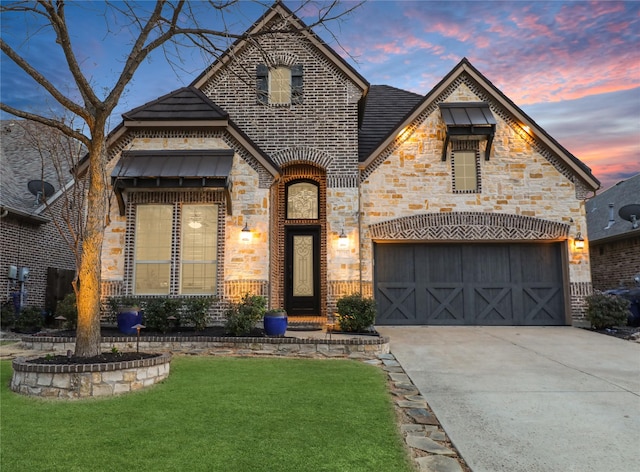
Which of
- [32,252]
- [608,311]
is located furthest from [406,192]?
[32,252]

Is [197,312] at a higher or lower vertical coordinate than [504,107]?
lower

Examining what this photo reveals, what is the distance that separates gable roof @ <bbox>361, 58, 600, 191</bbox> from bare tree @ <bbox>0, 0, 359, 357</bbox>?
5.27m

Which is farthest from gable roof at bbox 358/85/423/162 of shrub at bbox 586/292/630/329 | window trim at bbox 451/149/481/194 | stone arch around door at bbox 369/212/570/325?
shrub at bbox 586/292/630/329

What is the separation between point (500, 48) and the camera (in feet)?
42.7

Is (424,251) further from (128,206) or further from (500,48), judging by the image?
(128,206)

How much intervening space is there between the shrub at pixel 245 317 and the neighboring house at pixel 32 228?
22.2ft

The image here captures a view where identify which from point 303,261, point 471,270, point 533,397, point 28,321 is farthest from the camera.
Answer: point 303,261

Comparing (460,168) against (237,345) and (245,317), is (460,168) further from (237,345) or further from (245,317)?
(237,345)

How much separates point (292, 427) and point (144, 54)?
628 cm

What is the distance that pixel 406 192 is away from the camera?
12625 mm

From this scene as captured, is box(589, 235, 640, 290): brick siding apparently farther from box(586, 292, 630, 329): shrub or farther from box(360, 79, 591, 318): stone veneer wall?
box(586, 292, 630, 329): shrub

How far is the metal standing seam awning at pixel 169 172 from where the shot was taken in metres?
10.4

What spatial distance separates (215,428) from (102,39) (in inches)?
281

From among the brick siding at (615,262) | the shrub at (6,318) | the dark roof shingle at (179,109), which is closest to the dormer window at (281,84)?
the dark roof shingle at (179,109)
